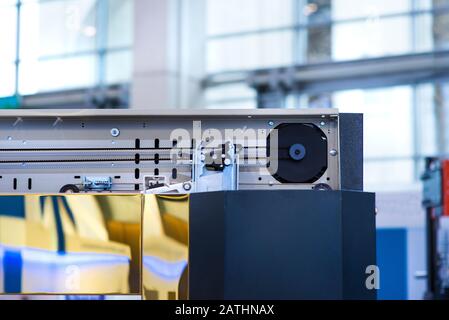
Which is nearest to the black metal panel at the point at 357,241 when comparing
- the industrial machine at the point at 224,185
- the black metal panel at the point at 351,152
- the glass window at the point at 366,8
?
the industrial machine at the point at 224,185

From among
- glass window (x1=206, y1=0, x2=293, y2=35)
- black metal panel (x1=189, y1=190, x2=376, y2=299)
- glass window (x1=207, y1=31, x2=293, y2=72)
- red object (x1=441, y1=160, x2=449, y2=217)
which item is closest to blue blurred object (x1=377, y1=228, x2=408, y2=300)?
red object (x1=441, y1=160, x2=449, y2=217)

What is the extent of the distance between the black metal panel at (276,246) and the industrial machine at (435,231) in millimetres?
4487

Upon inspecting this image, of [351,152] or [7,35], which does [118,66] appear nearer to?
[7,35]

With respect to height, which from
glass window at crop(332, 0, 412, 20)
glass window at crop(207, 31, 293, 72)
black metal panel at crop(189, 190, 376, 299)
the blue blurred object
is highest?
glass window at crop(332, 0, 412, 20)

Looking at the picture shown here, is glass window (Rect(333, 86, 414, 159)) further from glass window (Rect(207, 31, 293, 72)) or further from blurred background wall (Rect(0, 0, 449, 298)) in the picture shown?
glass window (Rect(207, 31, 293, 72))

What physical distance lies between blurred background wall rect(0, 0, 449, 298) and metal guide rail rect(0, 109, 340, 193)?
22.0 ft

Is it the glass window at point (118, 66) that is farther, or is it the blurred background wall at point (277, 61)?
the glass window at point (118, 66)

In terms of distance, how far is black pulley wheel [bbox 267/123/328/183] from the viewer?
6.93 feet

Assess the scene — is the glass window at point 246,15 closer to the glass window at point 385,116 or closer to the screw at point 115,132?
the glass window at point 385,116

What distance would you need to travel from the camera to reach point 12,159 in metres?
2.22

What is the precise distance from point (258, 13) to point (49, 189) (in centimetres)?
906

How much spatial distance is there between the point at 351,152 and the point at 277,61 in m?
8.68

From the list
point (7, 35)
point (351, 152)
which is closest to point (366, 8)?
point (7, 35)

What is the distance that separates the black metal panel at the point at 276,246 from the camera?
5.70ft
